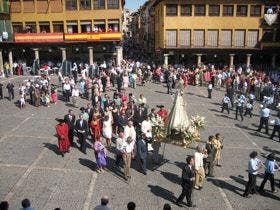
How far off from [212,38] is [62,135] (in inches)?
1306

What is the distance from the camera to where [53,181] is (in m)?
13.0

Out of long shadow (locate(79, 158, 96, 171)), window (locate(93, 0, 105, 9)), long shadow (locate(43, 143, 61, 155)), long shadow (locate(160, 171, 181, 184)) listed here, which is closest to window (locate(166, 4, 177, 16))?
window (locate(93, 0, 105, 9))

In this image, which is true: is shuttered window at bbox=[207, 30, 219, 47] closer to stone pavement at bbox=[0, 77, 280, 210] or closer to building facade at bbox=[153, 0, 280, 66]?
building facade at bbox=[153, 0, 280, 66]

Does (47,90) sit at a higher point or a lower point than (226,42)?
lower

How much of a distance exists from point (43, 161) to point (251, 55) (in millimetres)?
36438

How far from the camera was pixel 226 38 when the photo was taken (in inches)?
1761

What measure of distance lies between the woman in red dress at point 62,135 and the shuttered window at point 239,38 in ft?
112

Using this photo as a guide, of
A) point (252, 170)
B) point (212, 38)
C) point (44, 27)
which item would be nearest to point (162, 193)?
point (252, 170)

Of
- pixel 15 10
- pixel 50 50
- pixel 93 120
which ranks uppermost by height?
pixel 15 10

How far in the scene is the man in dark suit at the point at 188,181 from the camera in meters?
11.0

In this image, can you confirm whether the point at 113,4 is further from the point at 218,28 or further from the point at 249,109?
the point at 249,109

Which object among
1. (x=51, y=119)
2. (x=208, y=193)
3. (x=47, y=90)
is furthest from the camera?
(x=47, y=90)

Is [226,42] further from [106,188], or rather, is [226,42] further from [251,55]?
[106,188]

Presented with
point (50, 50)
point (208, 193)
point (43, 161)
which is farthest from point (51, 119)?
point (50, 50)
